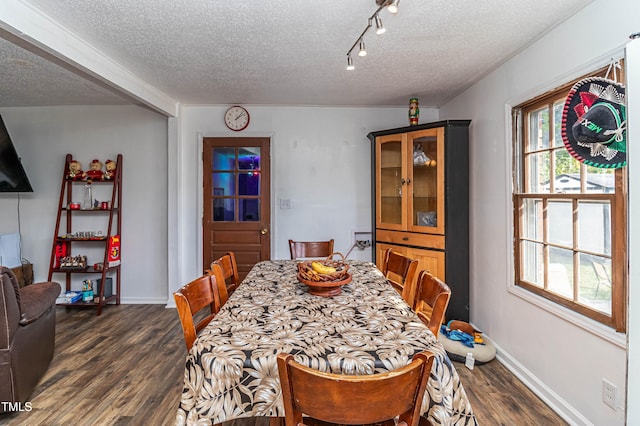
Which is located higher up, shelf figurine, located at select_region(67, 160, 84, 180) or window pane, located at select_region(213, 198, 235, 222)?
shelf figurine, located at select_region(67, 160, 84, 180)

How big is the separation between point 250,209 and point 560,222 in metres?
3.03

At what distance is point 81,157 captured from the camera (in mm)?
4016

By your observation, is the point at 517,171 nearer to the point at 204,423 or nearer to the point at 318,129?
the point at 318,129

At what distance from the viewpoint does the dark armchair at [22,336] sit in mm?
1864

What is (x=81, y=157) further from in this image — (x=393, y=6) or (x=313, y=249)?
(x=393, y=6)

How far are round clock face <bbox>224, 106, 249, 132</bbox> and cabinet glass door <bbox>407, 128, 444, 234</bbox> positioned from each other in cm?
194

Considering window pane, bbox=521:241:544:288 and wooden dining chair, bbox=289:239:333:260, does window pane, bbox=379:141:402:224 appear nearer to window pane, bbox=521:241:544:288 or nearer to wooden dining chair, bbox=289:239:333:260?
wooden dining chair, bbox=289:239:333:260

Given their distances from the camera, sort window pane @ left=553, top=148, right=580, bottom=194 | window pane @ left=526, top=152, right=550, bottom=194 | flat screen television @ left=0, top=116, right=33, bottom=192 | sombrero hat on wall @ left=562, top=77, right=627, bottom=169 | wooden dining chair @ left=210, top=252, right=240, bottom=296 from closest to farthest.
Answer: sombrero hat on wall @ left=562, top=77, right=627, bottom=169 → window pane @ left=553, top=148, right=580, bottom=194 → wooden dining chair @ left=210, top=252, right=240, bottom=296 → window pane @ left=526, top=152, right=550, bottom=194 → flat screen television @ left=0, top=116, right=33, bottom=192

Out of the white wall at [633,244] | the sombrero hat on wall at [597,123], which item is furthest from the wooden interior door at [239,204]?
the white wall at [633,244]

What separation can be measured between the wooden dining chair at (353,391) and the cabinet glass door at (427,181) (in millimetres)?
2443

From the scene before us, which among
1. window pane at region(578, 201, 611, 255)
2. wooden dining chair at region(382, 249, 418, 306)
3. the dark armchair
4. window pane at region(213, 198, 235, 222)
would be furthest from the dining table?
window pane at region(213, 198, 235, 222)

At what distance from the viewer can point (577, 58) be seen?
1.87m

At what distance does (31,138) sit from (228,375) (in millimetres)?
4632

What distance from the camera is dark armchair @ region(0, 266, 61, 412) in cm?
186
